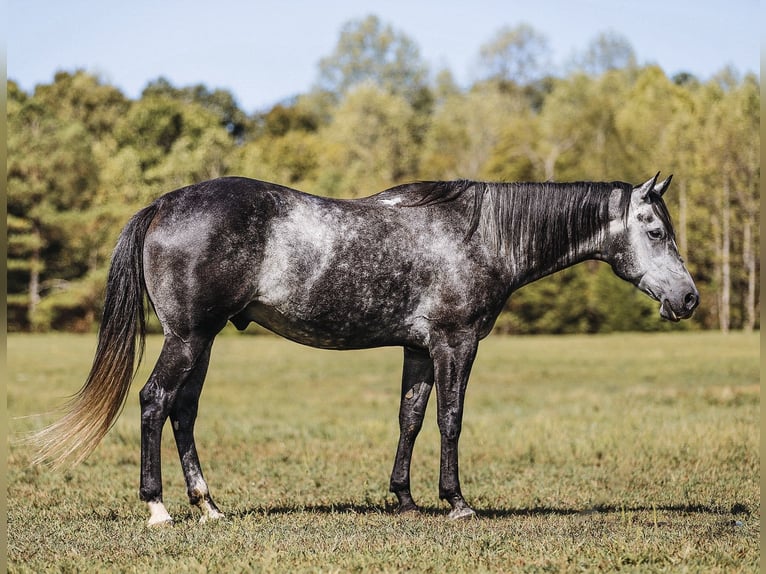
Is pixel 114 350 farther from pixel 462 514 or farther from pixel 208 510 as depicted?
pixel 462 514

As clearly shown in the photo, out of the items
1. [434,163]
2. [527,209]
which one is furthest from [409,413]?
[434,163]

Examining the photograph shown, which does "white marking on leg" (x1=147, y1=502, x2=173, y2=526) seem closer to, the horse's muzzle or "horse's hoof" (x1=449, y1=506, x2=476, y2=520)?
"horse's hoof" (x1=449, y1=506, x2=476, y2=520)

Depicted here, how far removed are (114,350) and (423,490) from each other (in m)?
3.99

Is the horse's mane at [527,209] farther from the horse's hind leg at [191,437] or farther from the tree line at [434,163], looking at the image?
the tree line at [434,163]

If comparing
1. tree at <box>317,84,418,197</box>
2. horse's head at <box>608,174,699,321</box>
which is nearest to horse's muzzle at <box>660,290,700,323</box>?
horse's head at <box>608,174,699,321</box>

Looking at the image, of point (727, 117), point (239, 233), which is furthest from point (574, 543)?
point (727, 117)

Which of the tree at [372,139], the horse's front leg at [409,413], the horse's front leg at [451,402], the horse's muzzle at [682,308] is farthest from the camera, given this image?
the tree at [372,139]

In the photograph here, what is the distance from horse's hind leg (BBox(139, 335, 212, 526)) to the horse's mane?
2.07m

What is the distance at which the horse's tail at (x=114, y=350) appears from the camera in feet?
23.8

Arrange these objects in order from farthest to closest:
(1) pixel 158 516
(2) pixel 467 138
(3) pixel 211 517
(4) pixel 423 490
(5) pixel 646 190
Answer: (2) pixel 467 138
(4) pixel 423 490
(5) pixel 646 190
(3) pixel 211 517
(1) pixel 158 516

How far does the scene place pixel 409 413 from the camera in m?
8.17

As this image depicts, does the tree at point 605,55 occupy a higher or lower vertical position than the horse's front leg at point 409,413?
higher

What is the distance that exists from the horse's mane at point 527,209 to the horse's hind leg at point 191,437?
213 cm

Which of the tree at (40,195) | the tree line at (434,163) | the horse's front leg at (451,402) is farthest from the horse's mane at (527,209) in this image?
the tree at (40,195)
